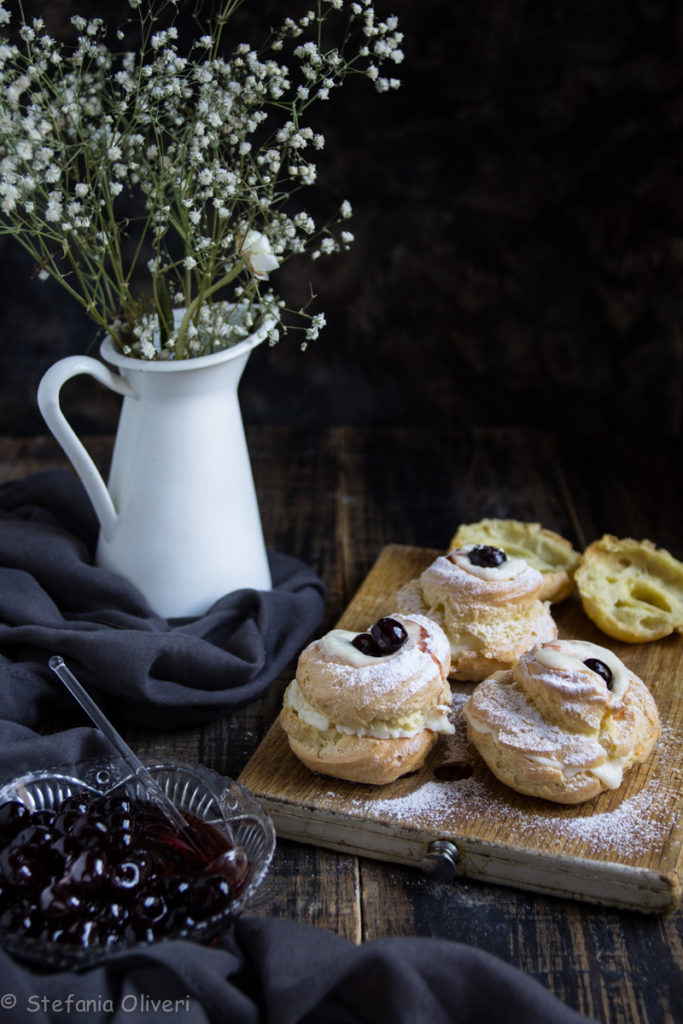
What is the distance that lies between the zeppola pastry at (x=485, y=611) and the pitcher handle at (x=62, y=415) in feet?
2.30

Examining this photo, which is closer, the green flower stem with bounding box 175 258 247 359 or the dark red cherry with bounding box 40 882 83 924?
the dark red cherry with bounding box 40 882 83 924

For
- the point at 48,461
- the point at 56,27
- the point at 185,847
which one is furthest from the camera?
the point at 48,461

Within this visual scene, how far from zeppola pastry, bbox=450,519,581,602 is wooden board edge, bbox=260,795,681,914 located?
0.80m

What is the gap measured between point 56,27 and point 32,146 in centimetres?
122

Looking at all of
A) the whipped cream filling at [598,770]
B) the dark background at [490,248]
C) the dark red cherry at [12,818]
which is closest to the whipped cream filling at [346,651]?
the whipped cream filling at [598,770]

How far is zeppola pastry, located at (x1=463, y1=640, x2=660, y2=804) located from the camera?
1721 millimetres

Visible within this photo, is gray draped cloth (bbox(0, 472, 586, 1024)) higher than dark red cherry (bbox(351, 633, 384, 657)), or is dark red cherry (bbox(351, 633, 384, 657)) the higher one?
dark red cherry (bbox(351, 633, 384, 657))

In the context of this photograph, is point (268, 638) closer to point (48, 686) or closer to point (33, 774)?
point (48, 686)

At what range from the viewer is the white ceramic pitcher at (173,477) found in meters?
2.05

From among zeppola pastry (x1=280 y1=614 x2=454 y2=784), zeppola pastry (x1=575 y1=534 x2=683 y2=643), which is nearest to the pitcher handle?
zeppola pastry (x1=280 y1=614 x2=454 y2=784)

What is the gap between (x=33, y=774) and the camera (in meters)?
1.73

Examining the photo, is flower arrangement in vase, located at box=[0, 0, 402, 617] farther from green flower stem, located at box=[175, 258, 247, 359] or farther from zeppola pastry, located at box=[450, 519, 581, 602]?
zeppola pastry, located at box=[450, 519, 581, 602]

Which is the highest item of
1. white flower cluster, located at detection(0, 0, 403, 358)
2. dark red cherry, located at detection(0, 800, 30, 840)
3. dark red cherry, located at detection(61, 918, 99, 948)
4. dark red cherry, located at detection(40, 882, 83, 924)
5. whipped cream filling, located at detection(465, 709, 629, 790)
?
white flower cluster, located at detection(0, 0, 403, 358)

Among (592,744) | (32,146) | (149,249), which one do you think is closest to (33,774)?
(592,744)
